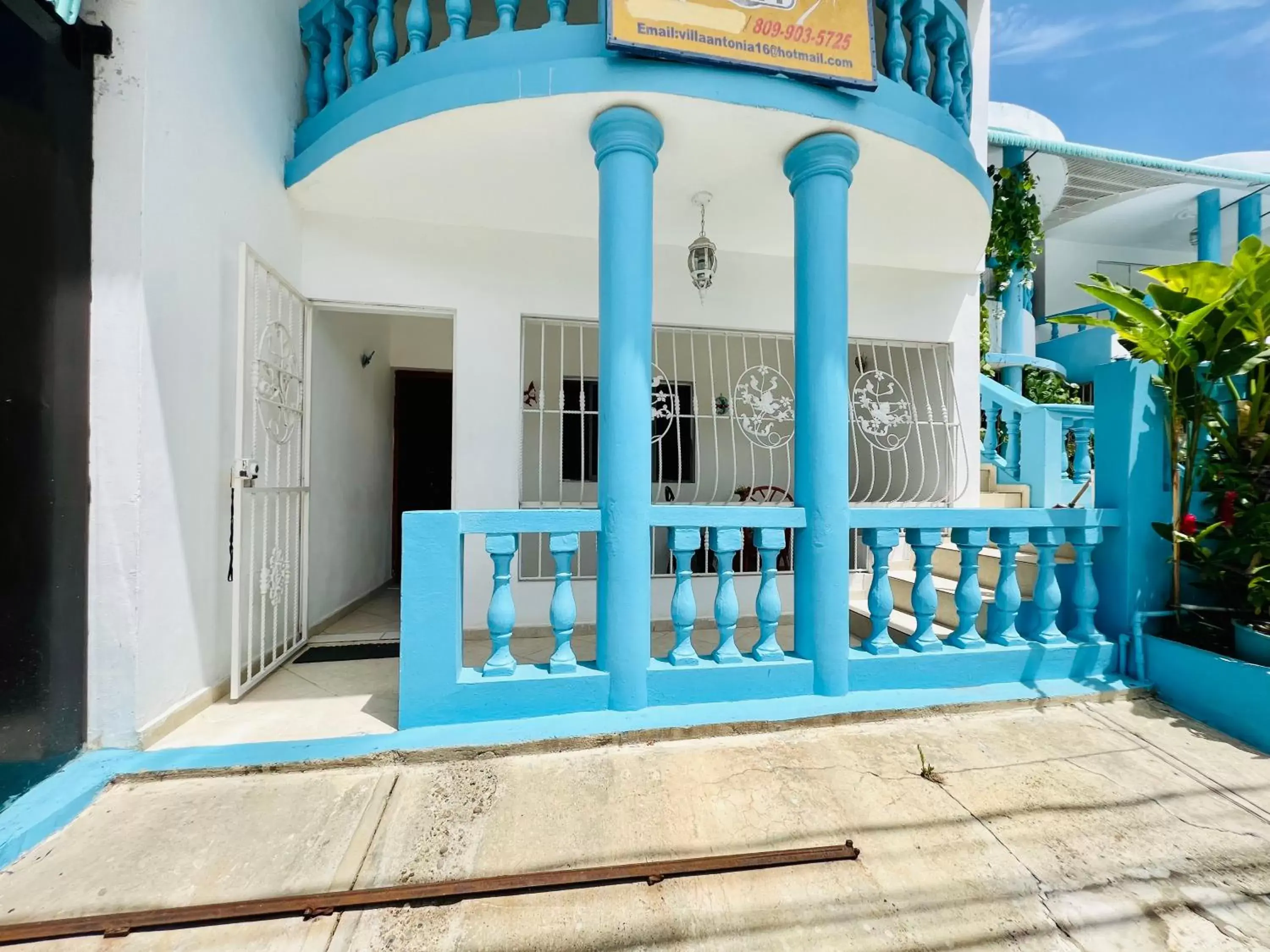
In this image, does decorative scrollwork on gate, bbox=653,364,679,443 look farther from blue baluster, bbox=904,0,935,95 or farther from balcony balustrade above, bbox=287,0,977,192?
blue baluster, bbox=904,0,935,95

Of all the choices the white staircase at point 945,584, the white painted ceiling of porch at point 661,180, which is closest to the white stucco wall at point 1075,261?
the white staircase at point 945,584

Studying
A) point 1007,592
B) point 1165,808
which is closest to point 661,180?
point 1007,592

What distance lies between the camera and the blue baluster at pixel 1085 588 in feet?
9.03

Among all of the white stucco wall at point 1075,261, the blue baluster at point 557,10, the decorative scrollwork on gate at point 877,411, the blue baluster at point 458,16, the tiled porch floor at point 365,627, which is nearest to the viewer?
the blue baluster at point 557,10

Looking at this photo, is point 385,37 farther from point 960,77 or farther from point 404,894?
point 404,894

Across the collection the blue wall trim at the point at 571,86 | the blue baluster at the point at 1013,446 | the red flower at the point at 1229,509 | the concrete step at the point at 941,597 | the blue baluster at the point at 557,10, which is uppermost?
the blue baluster at the point at 557,10

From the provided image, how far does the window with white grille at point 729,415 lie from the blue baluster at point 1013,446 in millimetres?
842

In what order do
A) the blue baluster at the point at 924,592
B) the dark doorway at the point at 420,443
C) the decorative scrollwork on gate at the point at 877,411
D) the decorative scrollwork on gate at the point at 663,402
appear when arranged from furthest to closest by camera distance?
the dark doorway at the point at 420,443 → the decorative scrollwork on gate at the point at 877,411 → the decorative scrollwork on gate at the point at 663,402 → the blue baluster at the point at 924,592

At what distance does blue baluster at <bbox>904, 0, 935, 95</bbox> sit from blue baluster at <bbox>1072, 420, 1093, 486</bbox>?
9.94 ft

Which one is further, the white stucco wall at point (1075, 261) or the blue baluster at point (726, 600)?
the white stucco wall at point (1075, 261)

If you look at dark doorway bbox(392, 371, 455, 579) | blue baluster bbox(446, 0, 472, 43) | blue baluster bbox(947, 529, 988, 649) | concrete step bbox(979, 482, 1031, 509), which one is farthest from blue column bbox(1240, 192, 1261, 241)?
dark doorway bbox(392, 371, 455, 579)

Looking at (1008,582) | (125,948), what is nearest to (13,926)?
(125,948)

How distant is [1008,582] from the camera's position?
9.00ft

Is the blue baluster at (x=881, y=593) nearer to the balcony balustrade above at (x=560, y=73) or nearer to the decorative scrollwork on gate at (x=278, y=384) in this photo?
the balcony balustrade above at (x=560, y=73)
